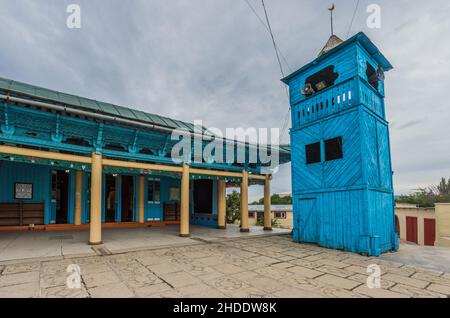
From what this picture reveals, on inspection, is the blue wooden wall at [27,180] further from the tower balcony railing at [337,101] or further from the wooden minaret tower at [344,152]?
the tower balcony railing at [337,101]

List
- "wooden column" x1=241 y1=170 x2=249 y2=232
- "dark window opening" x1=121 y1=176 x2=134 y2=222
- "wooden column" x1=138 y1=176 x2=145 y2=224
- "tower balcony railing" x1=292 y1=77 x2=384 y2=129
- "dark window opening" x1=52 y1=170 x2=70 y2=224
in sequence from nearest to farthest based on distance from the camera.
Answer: "tower balcony railing" x1=292 y1=77 x2=384 y2=129, "dark window opening" x1=52 y1=170 x2=70 y2=224, "wooden column" x1=241 y1=170 x2=249 y2=232, "dark window opening" x1=121 y1=176 x2=134 y2=222, "wooden column" x1=138 y1=176 x2=145 y2=224

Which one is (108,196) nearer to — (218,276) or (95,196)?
(95,196)

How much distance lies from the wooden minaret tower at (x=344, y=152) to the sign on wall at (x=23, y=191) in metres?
13.2

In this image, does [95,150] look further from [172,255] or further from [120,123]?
[172,255]

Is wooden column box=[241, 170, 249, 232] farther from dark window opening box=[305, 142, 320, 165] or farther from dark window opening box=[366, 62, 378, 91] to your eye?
dark window opening box=[366, 62, 378, 91]

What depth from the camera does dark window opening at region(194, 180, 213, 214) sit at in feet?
55.7

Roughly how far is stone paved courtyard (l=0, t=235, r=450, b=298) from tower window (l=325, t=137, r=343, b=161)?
11.6 feet

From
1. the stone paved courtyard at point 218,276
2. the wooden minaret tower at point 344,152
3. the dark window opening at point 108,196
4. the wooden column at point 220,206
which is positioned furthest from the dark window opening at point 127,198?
the wooden minaret tower at point 344,152

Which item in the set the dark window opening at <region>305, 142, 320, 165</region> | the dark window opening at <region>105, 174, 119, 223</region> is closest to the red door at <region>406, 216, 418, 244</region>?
the dark window opening at <region>305, 142, 320, 165</region>

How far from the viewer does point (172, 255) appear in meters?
7.36

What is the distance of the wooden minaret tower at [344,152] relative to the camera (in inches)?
327
